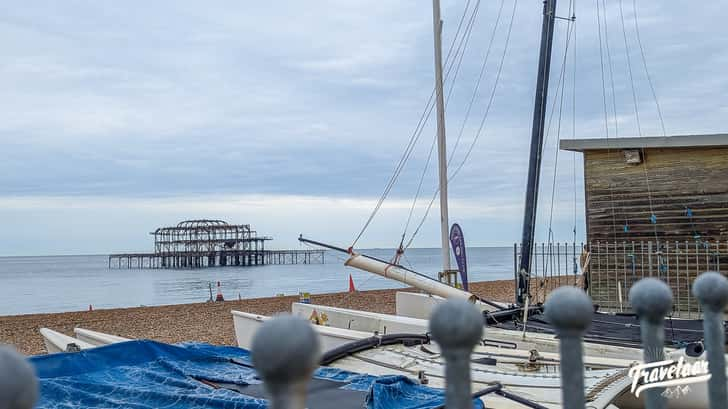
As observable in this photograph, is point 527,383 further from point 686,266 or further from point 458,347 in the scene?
point 686,266

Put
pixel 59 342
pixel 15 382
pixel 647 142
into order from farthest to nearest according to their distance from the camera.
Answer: pixel 647 142 < pixel 59 342 < pixel 15 382

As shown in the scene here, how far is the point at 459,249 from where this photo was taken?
1329 centimetres

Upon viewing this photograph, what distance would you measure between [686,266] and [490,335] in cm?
555

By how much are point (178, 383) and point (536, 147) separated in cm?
973

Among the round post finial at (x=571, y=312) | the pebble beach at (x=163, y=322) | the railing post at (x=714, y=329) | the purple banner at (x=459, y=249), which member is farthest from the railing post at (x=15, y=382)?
the pebble beach at (x=163, y=322)

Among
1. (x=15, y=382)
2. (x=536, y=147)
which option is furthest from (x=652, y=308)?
(x=536, y=147)

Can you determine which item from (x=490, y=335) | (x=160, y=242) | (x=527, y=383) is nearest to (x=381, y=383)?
(x=527, y=383)

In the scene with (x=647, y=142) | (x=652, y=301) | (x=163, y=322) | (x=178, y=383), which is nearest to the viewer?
(x=652, y=301)

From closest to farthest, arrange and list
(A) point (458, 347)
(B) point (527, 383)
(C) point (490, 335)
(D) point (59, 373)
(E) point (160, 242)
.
A: 1. (A) point (458, 347)
2. (D) point (59, 373)
3. (B) point (527, 383)
4. (C) point (490, 335)
5. (E) point (160, 242)

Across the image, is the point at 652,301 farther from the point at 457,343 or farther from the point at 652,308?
the point at 457,343

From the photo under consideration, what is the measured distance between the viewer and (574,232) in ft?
46.4

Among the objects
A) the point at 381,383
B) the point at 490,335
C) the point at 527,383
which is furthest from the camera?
the point at 490,335

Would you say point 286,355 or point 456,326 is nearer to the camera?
Answer: point 286,355

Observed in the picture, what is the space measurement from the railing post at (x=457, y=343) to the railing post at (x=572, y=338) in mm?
236
